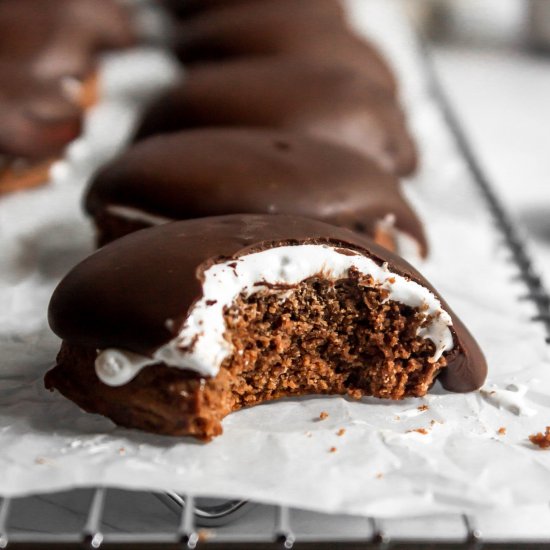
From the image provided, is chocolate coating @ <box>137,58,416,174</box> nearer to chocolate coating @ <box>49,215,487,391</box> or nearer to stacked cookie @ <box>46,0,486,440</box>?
stacked cookie @ <box>46,0,486,440</box>

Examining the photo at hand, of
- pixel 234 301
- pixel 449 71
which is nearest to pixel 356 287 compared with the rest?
pixel 234 301

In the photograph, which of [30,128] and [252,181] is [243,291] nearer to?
[252,181]

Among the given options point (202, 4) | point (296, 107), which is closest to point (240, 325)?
point (296, 107)

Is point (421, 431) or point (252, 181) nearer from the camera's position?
point (421, 431)

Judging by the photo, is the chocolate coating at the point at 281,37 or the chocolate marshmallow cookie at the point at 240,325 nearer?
the chocolate marshmallow cookie at the point at 240,325

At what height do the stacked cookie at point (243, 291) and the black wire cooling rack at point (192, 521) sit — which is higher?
the stacked cookie at point (243, 291)

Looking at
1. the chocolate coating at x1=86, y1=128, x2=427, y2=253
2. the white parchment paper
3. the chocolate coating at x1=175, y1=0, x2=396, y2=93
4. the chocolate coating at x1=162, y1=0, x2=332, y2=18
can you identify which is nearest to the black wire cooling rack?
the white parchment paper

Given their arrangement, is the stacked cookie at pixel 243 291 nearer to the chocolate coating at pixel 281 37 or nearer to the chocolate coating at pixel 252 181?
the chocolate coating at pixel 252 181

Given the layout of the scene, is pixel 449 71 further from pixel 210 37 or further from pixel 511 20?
pixel 210 37

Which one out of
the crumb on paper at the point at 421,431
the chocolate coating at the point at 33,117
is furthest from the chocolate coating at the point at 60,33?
the crumb on paper at the point at 421,431
